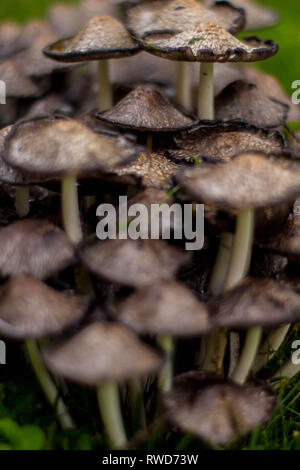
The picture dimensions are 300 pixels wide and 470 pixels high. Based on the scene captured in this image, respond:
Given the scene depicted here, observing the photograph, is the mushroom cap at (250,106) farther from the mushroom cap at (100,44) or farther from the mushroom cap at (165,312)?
the mushroom cap at (165,312)

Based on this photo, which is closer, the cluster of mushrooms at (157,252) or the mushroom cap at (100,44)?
the cluster of mushrooms at (157,252)

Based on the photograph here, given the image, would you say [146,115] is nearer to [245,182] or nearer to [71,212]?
[71,212]

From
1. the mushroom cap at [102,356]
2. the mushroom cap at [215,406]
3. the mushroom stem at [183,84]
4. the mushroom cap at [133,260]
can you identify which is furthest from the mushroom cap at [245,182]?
the mushroom stem at [183,84]

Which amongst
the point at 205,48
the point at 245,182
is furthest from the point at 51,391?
the point at 205,48

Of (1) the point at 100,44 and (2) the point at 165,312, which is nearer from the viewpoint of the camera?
(2) the point at 165,312

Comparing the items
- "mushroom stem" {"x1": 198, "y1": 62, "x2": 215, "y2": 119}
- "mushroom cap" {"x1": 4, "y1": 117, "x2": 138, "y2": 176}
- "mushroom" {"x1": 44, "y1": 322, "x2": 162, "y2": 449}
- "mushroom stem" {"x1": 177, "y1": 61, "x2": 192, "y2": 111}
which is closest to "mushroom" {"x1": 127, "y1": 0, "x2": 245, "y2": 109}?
"mushroom stem" {"x1": 177, "y1": 61, "x2": 192, "y2": 111}

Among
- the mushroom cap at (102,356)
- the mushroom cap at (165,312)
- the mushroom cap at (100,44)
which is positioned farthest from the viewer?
the mushroom cap at (100,44)

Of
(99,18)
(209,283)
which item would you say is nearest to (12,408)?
(209,283)

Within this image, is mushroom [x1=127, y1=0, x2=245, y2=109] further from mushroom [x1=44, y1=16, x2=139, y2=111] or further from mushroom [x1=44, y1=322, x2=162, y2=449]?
mushroom [x1=44, y1=322, x2=162, y2=449]
